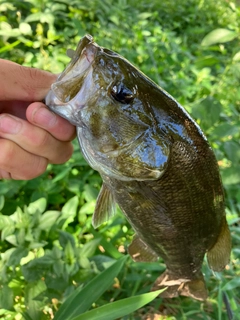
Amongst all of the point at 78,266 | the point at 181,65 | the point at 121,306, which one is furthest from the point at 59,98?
the point at 181,65

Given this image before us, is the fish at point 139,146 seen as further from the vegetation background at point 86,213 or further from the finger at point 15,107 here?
Result: the vegetation background at point 86,213

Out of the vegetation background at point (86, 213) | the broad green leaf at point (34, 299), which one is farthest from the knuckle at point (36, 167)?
the broad green leaf at point (34, 299)

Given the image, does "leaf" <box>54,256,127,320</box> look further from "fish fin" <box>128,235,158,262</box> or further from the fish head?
the fish head

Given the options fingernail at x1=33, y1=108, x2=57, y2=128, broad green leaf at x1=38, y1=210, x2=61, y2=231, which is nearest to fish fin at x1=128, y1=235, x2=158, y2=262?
broad green leaf at x1=38, y1=210, x2=61, y2=231

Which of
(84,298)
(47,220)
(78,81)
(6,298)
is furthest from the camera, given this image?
(47,220)

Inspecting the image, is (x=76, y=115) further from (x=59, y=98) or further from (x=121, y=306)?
(x=121, y=306)

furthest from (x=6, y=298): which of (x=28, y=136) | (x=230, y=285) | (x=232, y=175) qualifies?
(x=232, y=175)

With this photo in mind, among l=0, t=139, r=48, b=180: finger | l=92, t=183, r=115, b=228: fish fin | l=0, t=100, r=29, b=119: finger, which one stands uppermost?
l=0, t=100, r=29, b=119: finger

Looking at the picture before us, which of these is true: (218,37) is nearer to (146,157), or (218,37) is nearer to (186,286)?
(146,157)
